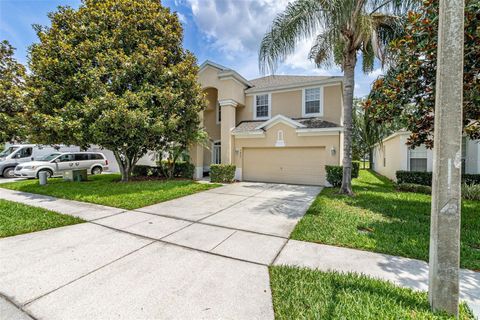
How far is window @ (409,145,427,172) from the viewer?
11.5m

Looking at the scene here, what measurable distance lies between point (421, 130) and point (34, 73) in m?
15.9

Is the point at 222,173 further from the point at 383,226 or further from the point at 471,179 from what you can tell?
the point at 471,179

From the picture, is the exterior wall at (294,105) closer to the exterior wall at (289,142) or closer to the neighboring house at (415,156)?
the exterior wall at (289,142)

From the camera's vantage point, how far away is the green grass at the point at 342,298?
2314 mm

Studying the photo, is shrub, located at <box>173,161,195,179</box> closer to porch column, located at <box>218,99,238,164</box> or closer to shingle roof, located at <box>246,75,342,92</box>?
porch column, located at <box>218,99,238,164</box>

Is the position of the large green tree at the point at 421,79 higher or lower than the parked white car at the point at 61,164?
higher

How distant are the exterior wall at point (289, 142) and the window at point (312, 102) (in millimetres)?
2420

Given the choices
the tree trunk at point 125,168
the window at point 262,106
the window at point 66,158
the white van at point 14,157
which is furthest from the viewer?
the window at point 262,106

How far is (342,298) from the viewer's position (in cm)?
258

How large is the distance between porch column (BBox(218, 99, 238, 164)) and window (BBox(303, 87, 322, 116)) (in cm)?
474

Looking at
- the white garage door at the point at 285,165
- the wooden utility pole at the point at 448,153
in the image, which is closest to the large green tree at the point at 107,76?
the white garage door at the point at 285,165

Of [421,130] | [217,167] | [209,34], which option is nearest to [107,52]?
[209,34]

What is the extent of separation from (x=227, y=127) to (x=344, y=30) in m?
8.09

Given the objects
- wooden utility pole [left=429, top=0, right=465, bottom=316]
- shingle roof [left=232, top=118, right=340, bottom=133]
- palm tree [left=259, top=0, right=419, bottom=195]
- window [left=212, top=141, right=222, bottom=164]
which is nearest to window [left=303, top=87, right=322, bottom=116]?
shingle roof [left=232, top=118, right=340, bottom=133]
